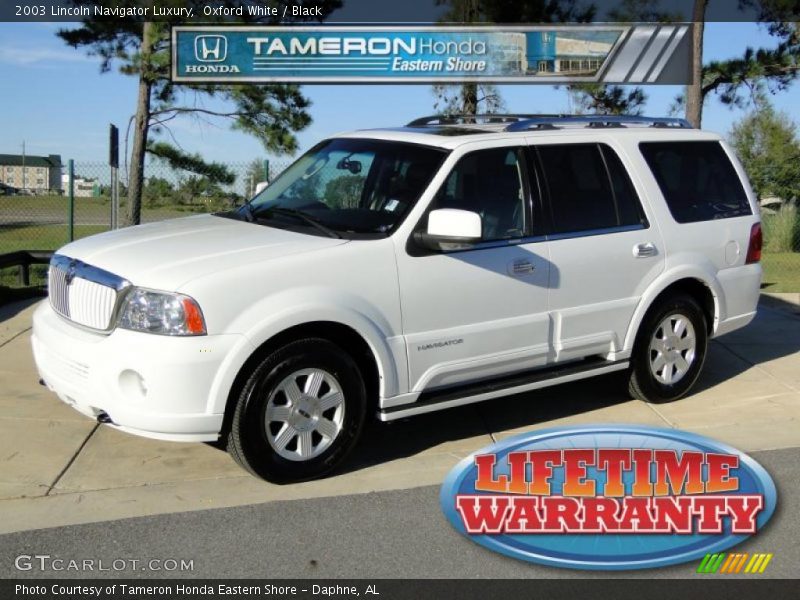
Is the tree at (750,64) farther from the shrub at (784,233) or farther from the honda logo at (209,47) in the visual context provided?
the honda logo at (209,47)

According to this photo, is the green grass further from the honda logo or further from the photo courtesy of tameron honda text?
the honda logo

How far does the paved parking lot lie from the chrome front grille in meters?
0.88

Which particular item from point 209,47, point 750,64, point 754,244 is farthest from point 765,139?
point 754,244

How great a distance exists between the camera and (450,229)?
524 centimetres

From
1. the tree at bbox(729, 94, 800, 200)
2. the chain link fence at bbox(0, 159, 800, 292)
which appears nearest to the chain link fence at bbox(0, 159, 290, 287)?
the chain link fence at bbox(0, 159, 800, 292)

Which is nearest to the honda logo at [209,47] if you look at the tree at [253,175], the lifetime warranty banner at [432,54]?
the lifetime warranty banner at [432,54]

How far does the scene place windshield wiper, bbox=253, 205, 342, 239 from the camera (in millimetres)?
5414

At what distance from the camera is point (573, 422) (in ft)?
21.1

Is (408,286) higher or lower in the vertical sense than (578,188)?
lower

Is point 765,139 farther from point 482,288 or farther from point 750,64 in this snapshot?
point 482,288

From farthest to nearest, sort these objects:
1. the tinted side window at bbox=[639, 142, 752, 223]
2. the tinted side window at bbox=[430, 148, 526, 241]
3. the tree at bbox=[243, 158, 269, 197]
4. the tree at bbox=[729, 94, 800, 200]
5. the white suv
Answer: the tree at bbox=[729, 94, 800, 200] < the tree at bbox=[243, 158, 269, 197] < the tinted side window at bbox=[639, 142, 752, 223] < the tinted side window at bbox=[430, 148, 526, 241] < the white suv

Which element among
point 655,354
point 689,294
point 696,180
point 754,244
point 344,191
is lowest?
point 655,354

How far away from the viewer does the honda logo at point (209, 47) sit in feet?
52.8

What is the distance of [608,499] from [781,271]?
35.3ft
